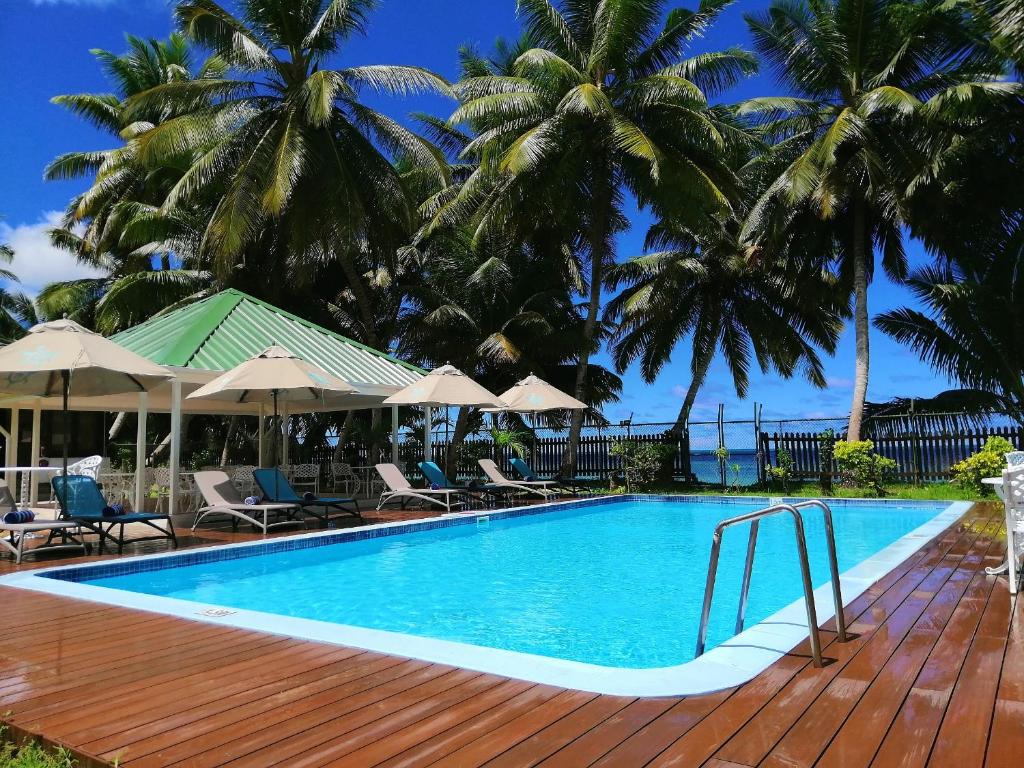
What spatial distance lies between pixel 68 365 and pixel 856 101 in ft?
54.3

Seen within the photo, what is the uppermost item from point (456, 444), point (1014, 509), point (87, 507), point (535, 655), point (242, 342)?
point (242, 342)

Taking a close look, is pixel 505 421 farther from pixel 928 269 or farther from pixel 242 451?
pixel 928 269

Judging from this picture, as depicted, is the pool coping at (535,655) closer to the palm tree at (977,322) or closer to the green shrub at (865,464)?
the green shrub at (865,464)

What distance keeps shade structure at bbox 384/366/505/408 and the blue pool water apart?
2396 millimetres

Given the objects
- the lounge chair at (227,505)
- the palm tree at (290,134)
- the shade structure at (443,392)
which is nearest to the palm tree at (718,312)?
the palm tree at (290,134)

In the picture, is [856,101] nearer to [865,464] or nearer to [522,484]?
[865,464]

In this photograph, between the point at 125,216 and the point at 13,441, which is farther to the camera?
the point at 125,216

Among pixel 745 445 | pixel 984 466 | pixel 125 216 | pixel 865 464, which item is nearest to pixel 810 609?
pixel 984 466

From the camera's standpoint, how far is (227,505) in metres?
9.78

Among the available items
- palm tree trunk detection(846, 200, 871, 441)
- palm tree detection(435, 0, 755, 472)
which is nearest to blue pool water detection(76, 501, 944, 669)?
palm tree trunk detection(846, 200, 871, 441)

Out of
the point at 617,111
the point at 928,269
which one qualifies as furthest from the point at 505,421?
the point at 928,269

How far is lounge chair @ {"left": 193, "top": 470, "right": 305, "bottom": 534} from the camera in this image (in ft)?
31.9

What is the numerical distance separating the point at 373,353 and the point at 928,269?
13.6 metres

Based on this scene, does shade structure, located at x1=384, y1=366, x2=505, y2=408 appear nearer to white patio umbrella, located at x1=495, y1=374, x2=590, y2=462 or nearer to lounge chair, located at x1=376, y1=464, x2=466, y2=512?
lounge chair, located at x1=376, y1=464, x2=466, y2=512
